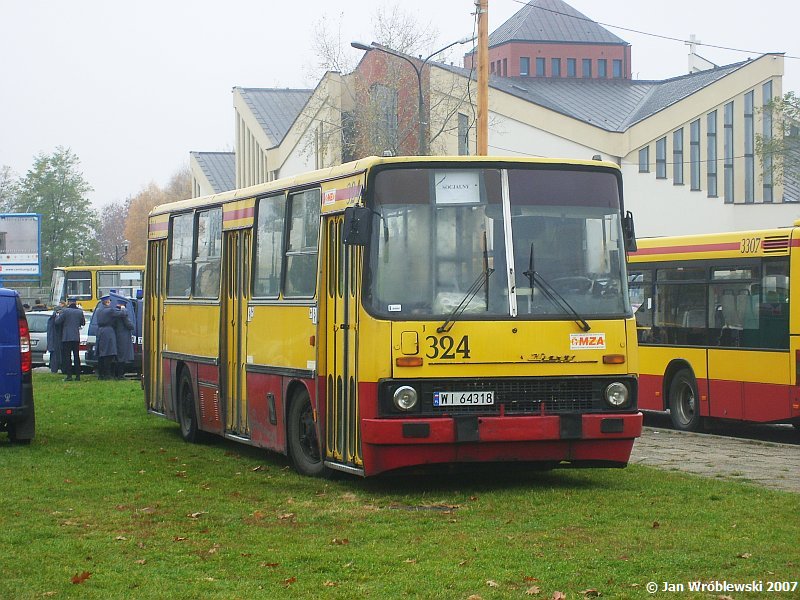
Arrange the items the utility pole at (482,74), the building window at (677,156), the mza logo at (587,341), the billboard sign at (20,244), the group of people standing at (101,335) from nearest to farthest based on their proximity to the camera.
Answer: the mza logo at (587,341) → the utility pole at (482,74) → the group of people standing at (101,335) → the building window at (677,156) → the billboard sign at (20,244)

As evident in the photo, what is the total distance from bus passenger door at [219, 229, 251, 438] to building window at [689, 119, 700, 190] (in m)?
52.8

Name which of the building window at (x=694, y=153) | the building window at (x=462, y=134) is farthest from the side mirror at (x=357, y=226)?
the building window at (x=694, y=153)

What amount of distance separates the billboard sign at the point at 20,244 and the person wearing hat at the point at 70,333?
121 ft

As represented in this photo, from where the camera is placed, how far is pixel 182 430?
1797 cm

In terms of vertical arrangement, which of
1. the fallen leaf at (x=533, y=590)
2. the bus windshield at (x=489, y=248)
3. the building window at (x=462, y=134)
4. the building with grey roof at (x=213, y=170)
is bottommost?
the fallen leaf at (x=533, y=590)

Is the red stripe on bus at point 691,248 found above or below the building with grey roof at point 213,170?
below

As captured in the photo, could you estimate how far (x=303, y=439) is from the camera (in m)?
13.8

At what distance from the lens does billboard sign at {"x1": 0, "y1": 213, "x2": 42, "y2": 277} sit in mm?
68938

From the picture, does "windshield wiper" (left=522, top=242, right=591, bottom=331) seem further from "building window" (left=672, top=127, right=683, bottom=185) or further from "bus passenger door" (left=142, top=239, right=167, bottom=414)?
"building window" (left=672, top=127, right=683, bottom=185)

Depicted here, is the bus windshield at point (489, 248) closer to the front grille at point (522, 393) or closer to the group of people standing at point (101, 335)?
the front grille at point (522, 393)

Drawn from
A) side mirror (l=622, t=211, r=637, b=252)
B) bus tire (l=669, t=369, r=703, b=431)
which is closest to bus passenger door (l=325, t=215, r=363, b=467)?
side mirror (l=622, t=211, r=637, b=252)

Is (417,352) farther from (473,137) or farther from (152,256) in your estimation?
(473,137)

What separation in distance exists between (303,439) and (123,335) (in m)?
19.9

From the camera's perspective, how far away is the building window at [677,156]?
2586 inches
